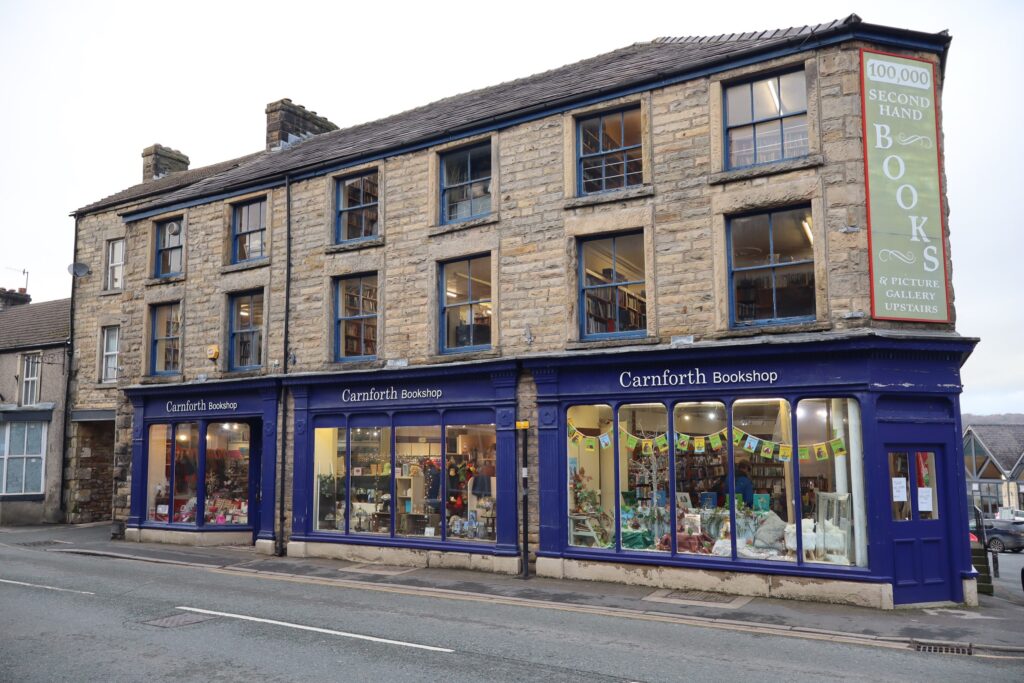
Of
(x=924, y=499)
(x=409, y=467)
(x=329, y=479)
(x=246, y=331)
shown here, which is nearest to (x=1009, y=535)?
(x=924, y=499)

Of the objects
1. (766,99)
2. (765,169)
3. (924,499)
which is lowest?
(924,499)

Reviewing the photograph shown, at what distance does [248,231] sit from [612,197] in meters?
10.2

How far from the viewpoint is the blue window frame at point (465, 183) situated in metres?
16.6

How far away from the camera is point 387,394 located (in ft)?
55.7

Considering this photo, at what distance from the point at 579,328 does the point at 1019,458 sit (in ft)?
155

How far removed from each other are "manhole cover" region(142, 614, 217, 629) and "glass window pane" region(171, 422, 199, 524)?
9.75m

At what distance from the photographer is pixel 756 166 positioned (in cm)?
1346

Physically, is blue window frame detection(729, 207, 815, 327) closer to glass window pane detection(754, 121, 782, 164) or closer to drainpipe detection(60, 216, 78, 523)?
glass window pane detection(754, 121, 782, 164)

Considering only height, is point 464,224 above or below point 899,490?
above

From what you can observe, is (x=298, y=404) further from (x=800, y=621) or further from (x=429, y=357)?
(x=800, y=621)

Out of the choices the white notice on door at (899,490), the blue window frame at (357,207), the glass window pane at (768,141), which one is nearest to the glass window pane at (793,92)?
the glass window pane at (768,141)

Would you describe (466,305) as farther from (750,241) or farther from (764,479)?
(764,479)

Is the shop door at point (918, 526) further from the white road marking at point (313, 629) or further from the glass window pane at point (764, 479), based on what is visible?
the white road marking at point (313, 629)

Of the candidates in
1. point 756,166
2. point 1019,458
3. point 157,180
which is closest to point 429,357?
point 756,166
